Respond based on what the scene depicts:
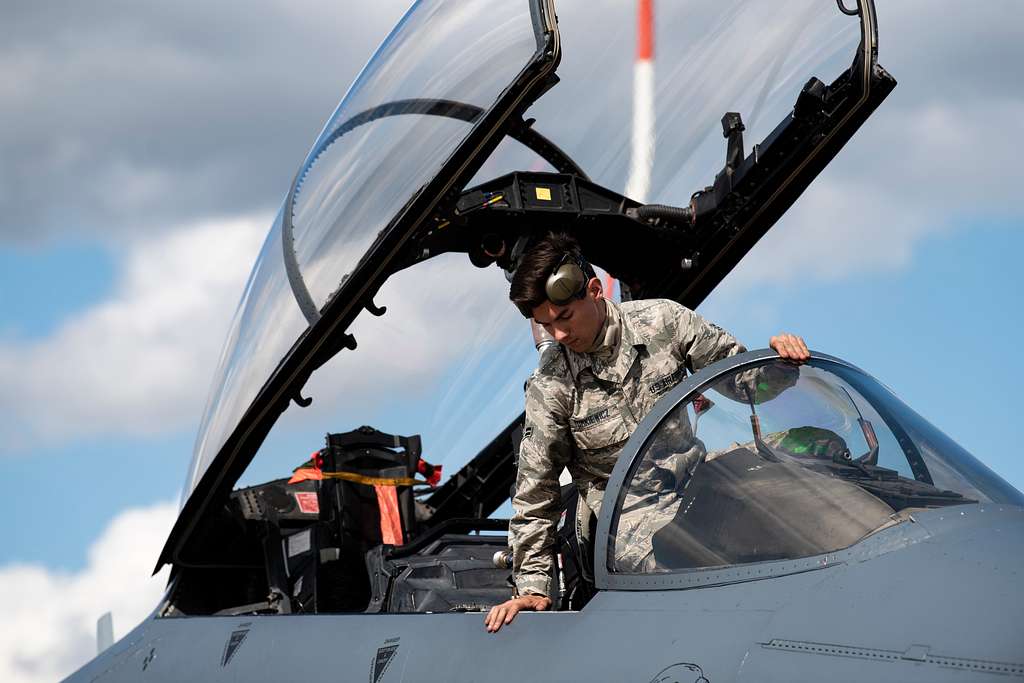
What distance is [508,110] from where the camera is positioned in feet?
17.8

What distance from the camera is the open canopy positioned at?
5570 mm

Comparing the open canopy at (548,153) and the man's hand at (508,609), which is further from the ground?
the open canopy at (548,153)

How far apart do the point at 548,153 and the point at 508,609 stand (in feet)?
9.27

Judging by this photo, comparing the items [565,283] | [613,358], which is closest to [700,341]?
[613,358]

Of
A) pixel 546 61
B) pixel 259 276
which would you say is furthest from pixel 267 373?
pixel 546 61

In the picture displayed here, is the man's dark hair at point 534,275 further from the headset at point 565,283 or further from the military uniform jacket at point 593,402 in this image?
the military uniform jacket at point 593,402

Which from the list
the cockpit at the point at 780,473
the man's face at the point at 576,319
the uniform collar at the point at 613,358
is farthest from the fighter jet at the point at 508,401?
the man's face at the point at 576,319

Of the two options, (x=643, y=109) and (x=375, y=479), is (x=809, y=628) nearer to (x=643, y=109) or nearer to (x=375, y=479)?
(x=643, y=109)

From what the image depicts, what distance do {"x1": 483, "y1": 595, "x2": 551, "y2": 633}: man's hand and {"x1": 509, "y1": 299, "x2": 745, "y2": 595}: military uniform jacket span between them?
181 mm

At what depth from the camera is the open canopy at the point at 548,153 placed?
5.57 meters

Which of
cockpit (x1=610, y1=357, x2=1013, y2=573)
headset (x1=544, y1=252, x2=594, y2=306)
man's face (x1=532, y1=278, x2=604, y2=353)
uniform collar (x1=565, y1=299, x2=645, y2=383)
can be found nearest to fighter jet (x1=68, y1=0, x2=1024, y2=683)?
cockpit (x1=610, y1=357, x2=1013, y2=573)

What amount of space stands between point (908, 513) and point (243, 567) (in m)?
4.61

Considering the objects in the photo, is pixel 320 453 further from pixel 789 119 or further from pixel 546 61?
pixel 789 119

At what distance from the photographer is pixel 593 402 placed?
172 inches
